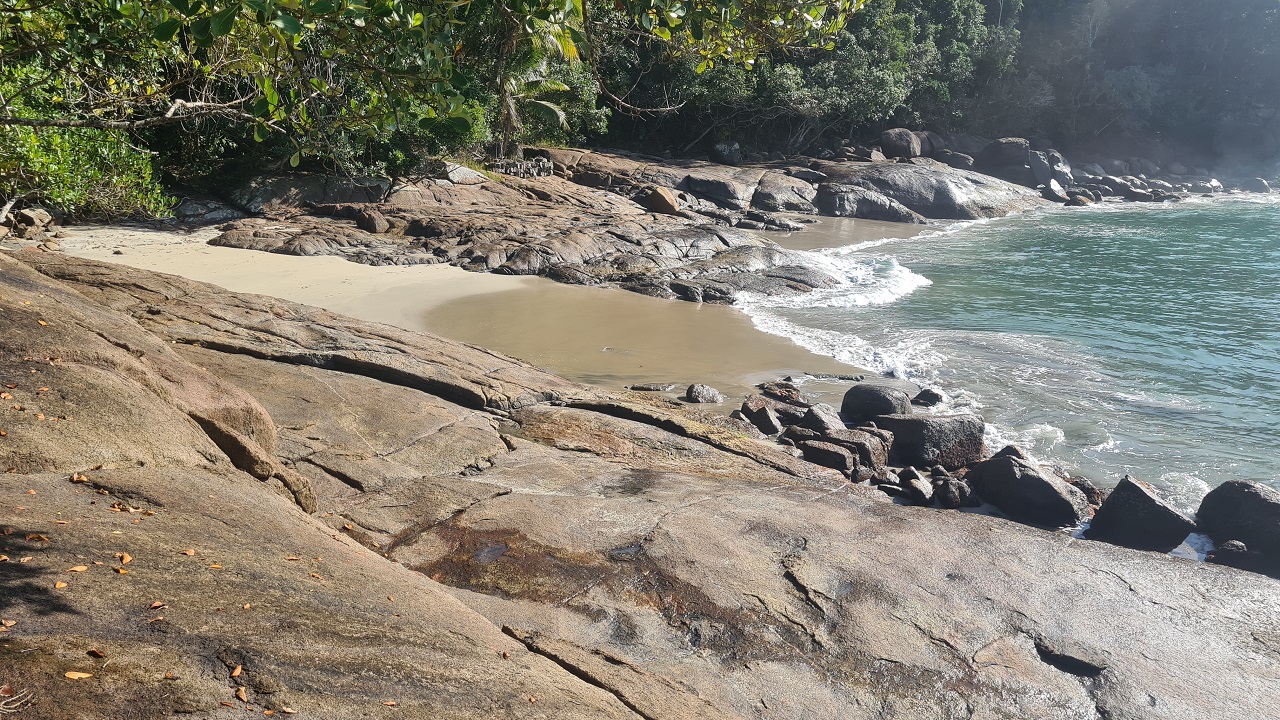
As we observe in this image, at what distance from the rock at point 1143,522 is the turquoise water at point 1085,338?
156 centimetres

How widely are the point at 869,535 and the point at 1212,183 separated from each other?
5681 cm

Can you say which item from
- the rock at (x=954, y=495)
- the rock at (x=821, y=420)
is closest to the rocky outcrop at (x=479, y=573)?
the rock at (x=954, y=495)

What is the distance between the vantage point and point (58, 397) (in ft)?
15.1

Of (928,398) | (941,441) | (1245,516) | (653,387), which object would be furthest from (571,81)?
(1245,516)

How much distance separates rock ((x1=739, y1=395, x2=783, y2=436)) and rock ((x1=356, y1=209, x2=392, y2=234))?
12.3 metres

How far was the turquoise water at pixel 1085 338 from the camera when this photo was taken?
11.2 meters

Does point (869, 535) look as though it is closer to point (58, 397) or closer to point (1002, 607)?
point (1002, 607)

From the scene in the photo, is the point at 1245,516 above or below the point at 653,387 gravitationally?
above

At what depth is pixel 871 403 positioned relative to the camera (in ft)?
37.5

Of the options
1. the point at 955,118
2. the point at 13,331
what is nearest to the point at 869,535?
the point at 13,331

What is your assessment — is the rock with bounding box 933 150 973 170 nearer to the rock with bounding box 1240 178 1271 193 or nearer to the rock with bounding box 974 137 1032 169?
the rock with bounding box 974 137 1032 169

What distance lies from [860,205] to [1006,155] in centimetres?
1423

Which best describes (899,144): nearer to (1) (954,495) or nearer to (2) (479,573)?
(1) (954,495)

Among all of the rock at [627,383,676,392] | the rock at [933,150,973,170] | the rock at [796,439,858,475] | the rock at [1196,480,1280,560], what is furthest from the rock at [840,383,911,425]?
the rock at [933,150,973,170]
